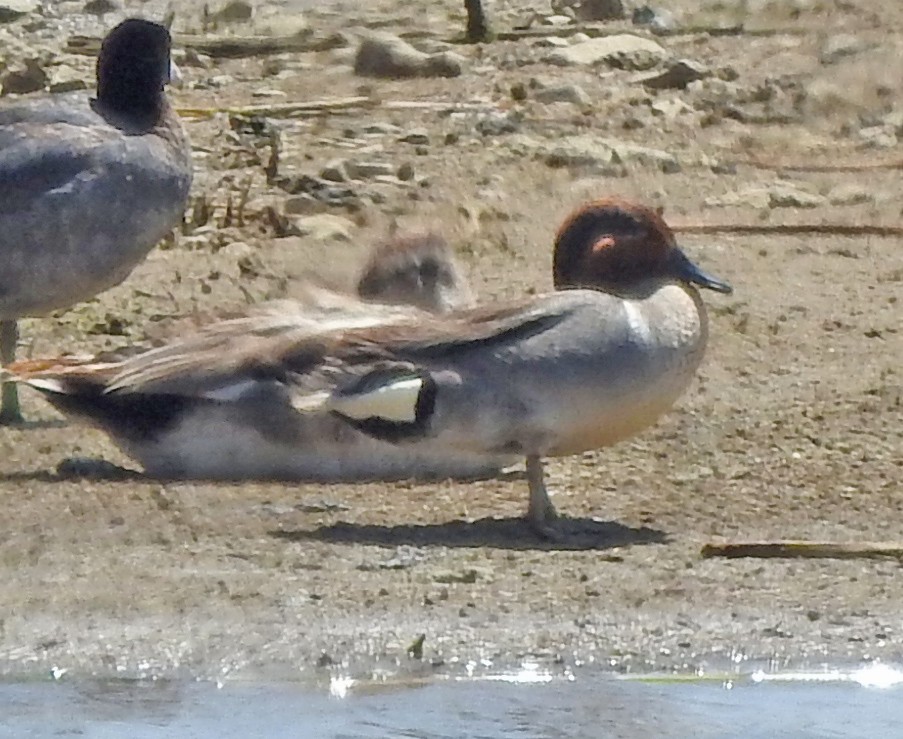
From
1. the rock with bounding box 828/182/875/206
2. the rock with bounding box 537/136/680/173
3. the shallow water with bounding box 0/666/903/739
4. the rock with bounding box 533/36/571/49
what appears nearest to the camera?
the shallow water with bounding box 0/666/903/739

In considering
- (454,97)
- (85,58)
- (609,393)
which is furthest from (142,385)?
(85,58)

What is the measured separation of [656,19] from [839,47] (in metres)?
1.05

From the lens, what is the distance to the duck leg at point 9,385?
28.2ft

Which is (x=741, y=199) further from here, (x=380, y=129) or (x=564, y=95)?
(x=564, y=95)

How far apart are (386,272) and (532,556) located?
1.75 metres

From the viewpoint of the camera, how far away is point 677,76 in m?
13.8

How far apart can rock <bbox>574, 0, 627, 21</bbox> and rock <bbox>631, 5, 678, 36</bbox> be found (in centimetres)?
9

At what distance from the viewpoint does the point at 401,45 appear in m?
14.0

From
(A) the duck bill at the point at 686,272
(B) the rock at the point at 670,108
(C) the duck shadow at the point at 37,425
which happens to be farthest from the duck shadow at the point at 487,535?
(B) the rock at the point at 670,108

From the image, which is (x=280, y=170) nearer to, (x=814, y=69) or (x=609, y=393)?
(x=814, y=69)

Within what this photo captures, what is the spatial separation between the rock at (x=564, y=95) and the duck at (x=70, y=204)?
14.2 feet

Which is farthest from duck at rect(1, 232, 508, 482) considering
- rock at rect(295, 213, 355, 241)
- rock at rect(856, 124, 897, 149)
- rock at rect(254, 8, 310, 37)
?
rock at rect(254, 8, 310, 37)

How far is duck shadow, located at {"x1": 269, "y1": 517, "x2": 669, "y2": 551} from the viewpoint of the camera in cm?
693

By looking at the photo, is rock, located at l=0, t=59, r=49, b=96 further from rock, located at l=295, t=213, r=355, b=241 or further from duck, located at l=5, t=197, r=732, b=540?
duck, located at l=5, t=197, r=732, b=540
